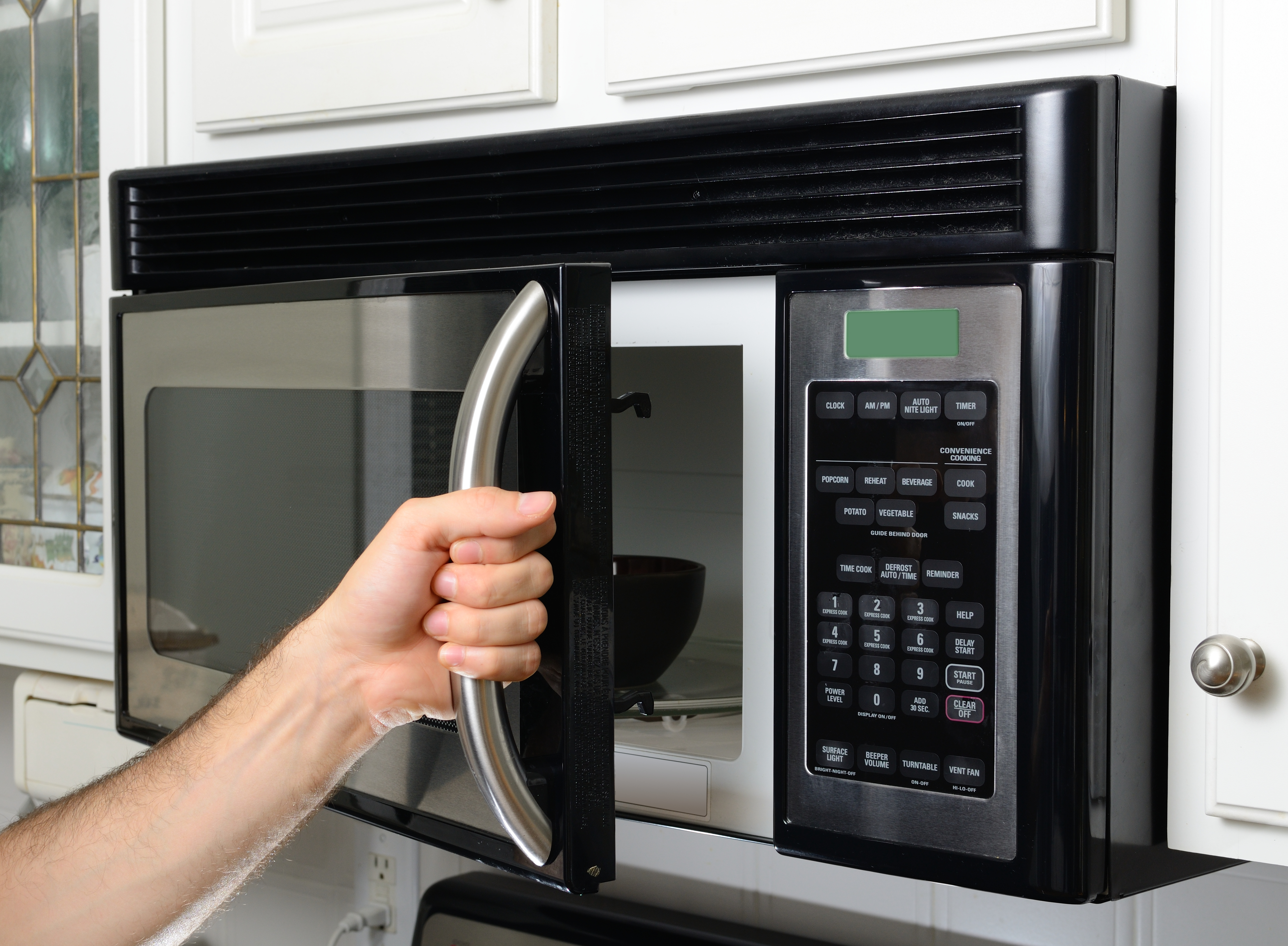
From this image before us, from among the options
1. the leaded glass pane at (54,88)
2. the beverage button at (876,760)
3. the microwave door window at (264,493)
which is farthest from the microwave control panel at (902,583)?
the leaded glass pane at (54,88)

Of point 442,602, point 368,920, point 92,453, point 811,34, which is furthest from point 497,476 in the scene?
point 368,920

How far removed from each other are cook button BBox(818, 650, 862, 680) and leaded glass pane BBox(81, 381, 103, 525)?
29.9 inches

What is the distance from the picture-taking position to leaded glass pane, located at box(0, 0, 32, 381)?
1.14 metres

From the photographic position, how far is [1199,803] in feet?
1.95

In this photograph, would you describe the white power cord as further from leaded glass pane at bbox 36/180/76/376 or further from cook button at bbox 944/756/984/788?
cook button at bbox 944/756/984/788

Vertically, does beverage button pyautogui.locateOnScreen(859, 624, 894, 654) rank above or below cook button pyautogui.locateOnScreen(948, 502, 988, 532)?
below

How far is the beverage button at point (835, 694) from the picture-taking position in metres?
0.62

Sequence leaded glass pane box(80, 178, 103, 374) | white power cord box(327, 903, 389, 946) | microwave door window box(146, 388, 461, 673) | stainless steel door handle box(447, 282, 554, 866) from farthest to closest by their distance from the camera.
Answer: white power cord box(327, 903, 389, 946), leaded glass pane box(80, 178, 103, 374), microwave door window box(146, 388, 461, 673), stainless steel door handle box(447, 282, 554, 866)

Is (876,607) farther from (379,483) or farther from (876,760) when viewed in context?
(379,483)

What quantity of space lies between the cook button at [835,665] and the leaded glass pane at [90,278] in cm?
78

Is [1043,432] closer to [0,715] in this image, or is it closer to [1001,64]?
[1001,64]

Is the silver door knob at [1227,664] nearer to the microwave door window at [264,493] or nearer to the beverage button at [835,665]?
the beverage button at [835,665]

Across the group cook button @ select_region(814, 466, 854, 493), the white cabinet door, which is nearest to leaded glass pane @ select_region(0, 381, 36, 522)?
cook button @ select_region(814, 466, 854, 493)

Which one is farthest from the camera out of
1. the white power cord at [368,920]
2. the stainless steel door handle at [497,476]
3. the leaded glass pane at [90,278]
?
the white power cord at [368,920]
